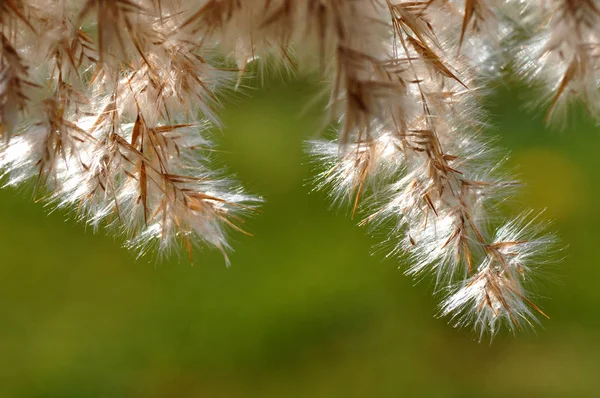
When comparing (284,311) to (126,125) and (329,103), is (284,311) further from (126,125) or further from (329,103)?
(329,103)

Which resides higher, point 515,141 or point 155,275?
point 515,141

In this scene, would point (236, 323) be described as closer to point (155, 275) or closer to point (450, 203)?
point (155, 275)

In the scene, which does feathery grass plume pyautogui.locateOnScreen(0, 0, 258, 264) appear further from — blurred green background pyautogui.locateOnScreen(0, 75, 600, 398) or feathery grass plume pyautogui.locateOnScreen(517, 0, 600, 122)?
blurred green background pyautogui.locateOnScreen(0, 75, 600, 398)

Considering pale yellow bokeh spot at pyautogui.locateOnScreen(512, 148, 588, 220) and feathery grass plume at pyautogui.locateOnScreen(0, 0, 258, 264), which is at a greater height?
pale yellow bokeh spot at pyautogui.locateOnScreen(512, 148, 588, 220)

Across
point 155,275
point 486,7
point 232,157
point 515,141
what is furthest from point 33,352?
point 486,7

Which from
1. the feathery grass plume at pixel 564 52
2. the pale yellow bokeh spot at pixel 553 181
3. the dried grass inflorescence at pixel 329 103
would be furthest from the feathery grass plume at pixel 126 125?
the pale yellow bokeh spot at pixel 553 181

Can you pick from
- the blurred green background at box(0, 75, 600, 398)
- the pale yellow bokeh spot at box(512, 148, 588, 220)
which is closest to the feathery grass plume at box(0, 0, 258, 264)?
the blurred green background at box(0, 75, 600, 398)
